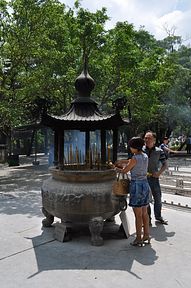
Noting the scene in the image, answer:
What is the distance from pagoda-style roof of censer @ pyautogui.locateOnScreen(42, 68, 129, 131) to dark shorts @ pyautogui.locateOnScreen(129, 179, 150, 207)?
126cm

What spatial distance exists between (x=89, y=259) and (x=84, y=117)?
96.8 inches

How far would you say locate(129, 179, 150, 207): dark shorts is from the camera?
4.99 m

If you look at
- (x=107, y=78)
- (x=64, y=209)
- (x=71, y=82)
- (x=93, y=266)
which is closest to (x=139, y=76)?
(x=107, y=78)

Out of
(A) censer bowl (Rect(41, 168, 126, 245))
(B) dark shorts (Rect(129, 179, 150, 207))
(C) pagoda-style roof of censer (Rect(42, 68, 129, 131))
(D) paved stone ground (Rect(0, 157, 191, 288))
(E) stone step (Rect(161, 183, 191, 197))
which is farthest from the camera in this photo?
(E) stone step (Rect(161, 183, 191, 197))

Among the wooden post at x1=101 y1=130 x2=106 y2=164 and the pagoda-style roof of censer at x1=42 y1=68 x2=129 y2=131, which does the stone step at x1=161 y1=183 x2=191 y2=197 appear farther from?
the pagoda-style roof of censer at x1=42 y1=68 x2=129 y2=131

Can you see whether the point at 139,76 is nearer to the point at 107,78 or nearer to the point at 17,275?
the point at 107,78

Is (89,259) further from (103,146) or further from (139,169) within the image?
(103,146)

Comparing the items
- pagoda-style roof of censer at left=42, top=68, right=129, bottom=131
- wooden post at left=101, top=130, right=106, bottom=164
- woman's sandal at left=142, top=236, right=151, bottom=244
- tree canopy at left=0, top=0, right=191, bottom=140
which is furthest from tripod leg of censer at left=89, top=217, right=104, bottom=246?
tree canopy at left=0, top=0, right=191, bottom=140

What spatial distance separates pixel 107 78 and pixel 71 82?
2.16 metres

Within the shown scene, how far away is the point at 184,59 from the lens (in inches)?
1099

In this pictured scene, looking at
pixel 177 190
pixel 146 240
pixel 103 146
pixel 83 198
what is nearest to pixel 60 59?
pixel 177 190

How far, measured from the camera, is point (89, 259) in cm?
457

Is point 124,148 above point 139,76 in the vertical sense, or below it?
below

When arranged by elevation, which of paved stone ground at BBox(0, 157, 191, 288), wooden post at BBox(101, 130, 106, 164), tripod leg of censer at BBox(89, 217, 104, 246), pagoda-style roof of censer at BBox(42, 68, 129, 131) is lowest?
paved stone ground at BBox(0, 157, 191, 288)
